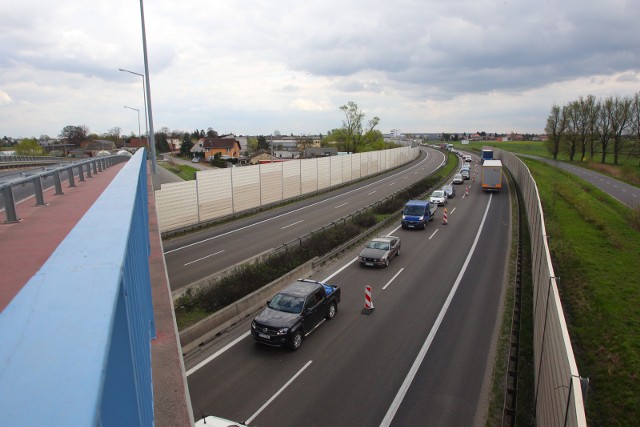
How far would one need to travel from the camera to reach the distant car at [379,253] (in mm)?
21422

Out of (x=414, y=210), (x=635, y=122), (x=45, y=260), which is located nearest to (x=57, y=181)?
(x=45, y=260)

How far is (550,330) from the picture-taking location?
912 centimetres

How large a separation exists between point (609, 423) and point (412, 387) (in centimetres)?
449

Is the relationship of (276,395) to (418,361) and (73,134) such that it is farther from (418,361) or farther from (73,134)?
(73,134)

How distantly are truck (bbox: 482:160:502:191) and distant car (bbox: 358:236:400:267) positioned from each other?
27.0 meters

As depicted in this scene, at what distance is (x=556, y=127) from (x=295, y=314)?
9634 cm

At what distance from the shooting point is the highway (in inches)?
417

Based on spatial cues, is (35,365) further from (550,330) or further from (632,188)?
(632,188)

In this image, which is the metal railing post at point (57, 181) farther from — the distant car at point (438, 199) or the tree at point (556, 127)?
the tree at point (556, 127)

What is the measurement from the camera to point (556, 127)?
9275 centimetres

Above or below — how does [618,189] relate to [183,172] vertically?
below

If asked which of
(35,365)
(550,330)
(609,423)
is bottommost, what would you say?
(609,423)

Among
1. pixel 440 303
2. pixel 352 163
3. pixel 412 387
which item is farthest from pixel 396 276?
pixel 352 163

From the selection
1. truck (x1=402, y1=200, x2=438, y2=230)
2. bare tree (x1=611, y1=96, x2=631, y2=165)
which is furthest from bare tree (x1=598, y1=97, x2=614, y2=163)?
Result: truck (x1=402, y1=200, x2=438, y2=230)
